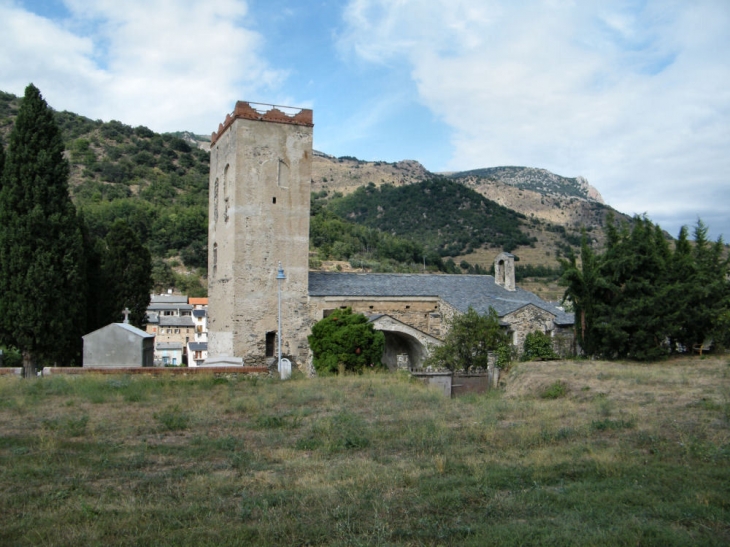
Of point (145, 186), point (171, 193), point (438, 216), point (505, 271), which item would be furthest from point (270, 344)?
point (438, 216)

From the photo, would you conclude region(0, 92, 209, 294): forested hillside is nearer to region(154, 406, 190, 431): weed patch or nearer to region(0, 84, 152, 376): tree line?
region(0, 84, 152, 376): tree line

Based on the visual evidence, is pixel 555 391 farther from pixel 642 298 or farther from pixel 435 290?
pixel 435 290

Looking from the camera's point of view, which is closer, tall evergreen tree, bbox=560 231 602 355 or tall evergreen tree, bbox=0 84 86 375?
tall evergreen tree, bbox=0 84 86 375

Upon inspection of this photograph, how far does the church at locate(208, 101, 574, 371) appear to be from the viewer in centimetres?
2514

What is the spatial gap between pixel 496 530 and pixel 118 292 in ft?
76.6

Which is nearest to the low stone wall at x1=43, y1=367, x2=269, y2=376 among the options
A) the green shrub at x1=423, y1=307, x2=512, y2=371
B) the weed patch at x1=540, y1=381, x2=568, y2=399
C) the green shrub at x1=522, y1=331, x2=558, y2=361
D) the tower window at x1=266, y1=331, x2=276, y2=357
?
the tower window at x1=266, y1=331, x2=276, y2=357

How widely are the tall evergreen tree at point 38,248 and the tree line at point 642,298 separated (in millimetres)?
20292

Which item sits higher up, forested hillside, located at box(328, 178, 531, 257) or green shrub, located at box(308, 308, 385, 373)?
forested hillside, located at box(328, 178, 531, 257)

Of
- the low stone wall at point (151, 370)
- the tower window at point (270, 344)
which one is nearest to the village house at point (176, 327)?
the tower window at point (270, 344)

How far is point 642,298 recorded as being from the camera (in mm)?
23266

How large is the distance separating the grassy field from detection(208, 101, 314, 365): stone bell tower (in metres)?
11.1

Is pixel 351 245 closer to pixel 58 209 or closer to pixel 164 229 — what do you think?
pixel 164 229

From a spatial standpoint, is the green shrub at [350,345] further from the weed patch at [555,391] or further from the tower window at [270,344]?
the weed patch at [555,391]

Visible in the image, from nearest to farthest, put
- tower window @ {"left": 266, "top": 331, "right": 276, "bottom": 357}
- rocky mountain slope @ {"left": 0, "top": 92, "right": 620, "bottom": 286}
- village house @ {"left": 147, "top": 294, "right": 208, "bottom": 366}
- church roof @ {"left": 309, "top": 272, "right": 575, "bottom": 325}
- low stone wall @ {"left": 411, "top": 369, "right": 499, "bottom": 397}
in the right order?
1. low stone wall @ {"left": 411, "top": 369, "right": 499, "bottom": 397}
2. tower window @ {"left": 266, "top": 331, "right": 276, "bottom": 357}
3. church roof @ {"left": 309, "top": 272, "right": 575, "bottom": 325}
4. village house @ {"left": 147, "top": 294, "right": 208, "bottom": 366}
5. rocky mountain slope @ {"left": 0, "top": 92, "right": 620, "bottom": 286}
